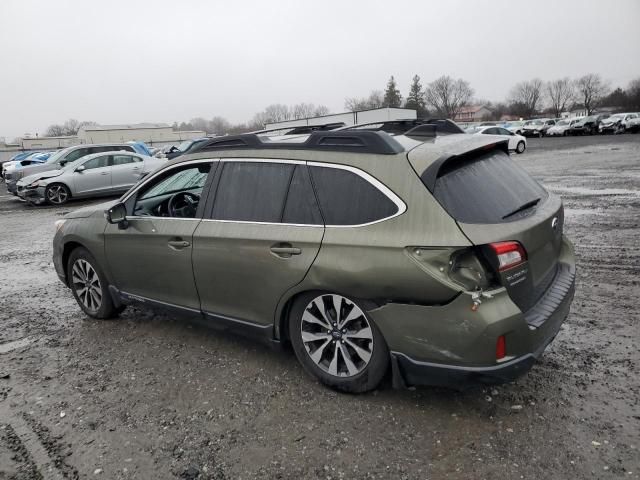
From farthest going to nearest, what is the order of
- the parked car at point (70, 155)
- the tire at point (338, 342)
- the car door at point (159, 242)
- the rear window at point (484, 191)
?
the parked car at point (70, 155) < the car door at point (159, 242) < the tire at point (338, 342) < the rear window at point (484, 191)

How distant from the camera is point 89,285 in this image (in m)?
5.03

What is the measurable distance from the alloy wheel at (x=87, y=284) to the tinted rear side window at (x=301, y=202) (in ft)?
8.33

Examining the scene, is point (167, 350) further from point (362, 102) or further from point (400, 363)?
point (362, 102)

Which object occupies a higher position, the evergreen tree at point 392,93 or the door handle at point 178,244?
the evergreen tree at point 392,93

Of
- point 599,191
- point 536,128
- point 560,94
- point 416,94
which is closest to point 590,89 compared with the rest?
point 560,94

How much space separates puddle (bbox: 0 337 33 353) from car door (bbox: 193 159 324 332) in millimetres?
2000

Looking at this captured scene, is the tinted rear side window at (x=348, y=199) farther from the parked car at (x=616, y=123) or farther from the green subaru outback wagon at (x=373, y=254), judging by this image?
the parked car at (x=616, y=123)

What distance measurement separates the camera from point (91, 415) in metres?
3.33

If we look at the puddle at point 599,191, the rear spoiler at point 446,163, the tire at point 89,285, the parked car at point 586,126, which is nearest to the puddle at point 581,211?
the puddle at point 599,191

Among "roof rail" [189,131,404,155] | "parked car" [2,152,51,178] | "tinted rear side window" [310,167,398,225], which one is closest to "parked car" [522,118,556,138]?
"parked car" [2,152,51,178]

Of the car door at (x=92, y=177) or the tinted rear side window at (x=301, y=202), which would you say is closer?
the tinted rear side window at (x=301, y=202)

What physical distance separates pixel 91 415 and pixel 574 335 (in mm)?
3795

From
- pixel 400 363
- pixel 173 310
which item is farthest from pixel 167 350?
pixel 400 363

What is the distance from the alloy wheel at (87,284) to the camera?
4.95 m
